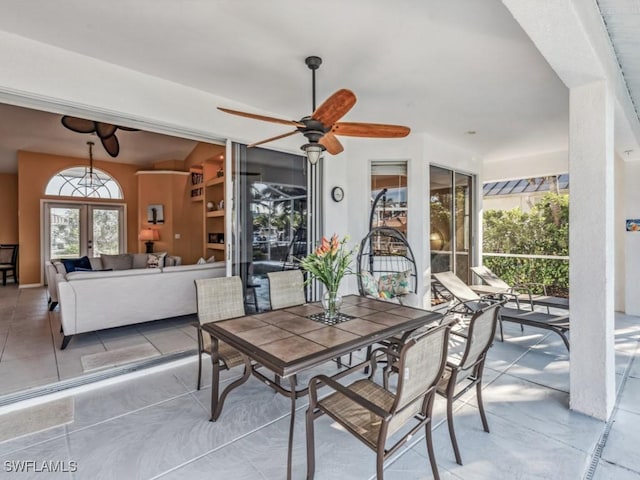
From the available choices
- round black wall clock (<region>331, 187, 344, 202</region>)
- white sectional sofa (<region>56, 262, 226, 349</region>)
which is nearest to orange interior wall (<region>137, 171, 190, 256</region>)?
white sectional sofa (<region>56, 262, 226, 349</region>)

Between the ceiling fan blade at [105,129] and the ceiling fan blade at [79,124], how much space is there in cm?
6

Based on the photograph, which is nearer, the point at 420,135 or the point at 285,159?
the point at 285,159

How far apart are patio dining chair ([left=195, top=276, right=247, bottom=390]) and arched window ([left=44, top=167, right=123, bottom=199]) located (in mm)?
7554

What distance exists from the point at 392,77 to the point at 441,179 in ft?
8.99

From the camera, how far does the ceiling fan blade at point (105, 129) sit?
429cm

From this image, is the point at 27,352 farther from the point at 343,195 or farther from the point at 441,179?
the point at 441,179

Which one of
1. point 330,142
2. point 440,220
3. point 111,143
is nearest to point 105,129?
point 111,143

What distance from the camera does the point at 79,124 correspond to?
4215 millimetres

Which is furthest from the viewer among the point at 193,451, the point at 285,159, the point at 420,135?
the point at 420,135

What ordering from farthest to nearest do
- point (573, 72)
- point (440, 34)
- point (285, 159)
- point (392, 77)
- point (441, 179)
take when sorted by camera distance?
point (441, 179), point (285, 159), point (392, 77), point (440, 34), point (573, 72)

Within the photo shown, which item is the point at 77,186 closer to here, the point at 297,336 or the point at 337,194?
the point at 337,194

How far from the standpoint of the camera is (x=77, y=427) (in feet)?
7.29

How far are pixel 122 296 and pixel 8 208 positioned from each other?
24.1 feet

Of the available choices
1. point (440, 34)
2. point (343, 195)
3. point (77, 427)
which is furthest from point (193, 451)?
point (343, 195)
